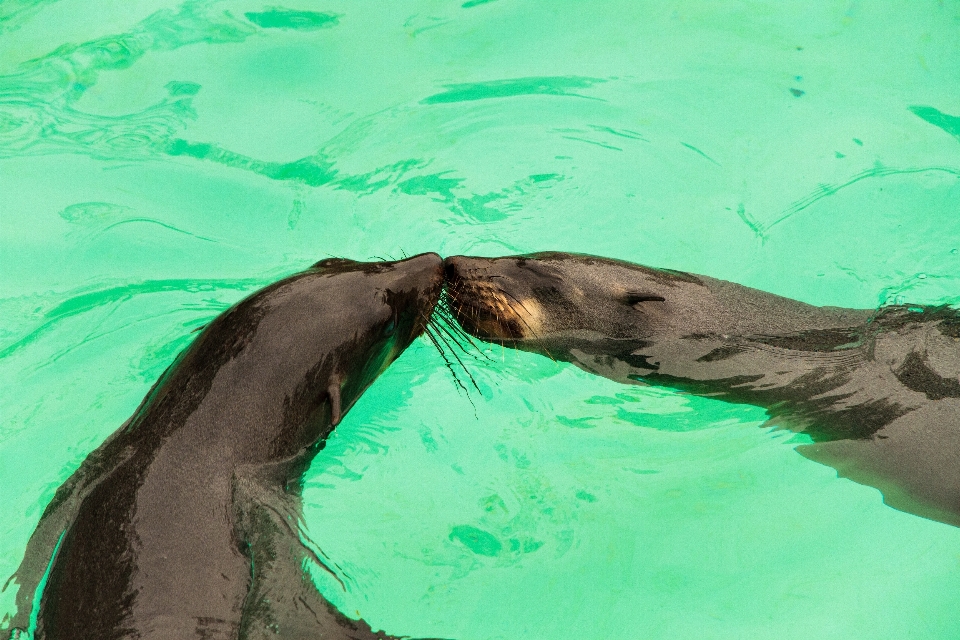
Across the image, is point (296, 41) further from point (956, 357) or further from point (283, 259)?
point (956, 357)

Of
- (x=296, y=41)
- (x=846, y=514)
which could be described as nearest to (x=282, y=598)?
(x=846, y=514)

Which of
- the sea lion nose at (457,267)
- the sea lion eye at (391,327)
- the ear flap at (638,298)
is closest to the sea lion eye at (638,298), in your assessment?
the ear flap at (638,298)

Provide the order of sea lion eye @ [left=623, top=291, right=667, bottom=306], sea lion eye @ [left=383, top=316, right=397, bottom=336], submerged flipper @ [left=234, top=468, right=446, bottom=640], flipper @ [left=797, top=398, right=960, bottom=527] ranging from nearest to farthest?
submerged flipper @ [left=234, top=468, right=446, bottom=640] < sea lion eye @ [left=383, top=316, right=397, bottom=336] < flipper @ [left=797, top=398, right=960, bottom=527] < sea lion eye @ [left=623, top=291, right=667, bottom=306]

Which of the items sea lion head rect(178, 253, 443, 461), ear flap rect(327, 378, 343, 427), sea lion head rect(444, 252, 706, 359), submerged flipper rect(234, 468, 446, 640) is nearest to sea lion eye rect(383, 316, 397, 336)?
sea lion head rect(178, 253, 443, 461)

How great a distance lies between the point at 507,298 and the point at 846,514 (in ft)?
7.23

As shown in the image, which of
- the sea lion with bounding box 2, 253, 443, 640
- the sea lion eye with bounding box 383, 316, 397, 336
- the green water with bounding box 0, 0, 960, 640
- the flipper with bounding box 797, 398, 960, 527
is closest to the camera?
the sea lion with bounding box 2, 253, 443, 640

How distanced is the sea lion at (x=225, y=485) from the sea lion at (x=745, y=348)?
0.70m

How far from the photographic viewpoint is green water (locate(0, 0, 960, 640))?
4527 millimetres

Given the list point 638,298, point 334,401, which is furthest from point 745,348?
point 334,401

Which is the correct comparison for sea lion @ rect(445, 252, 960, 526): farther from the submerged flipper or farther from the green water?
the submerged flipper

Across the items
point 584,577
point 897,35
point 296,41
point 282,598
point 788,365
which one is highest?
point 897,35

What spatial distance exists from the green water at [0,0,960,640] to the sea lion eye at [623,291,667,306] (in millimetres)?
680

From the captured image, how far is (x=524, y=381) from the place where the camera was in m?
5.18

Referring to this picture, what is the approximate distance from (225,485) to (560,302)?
196 centimetres
